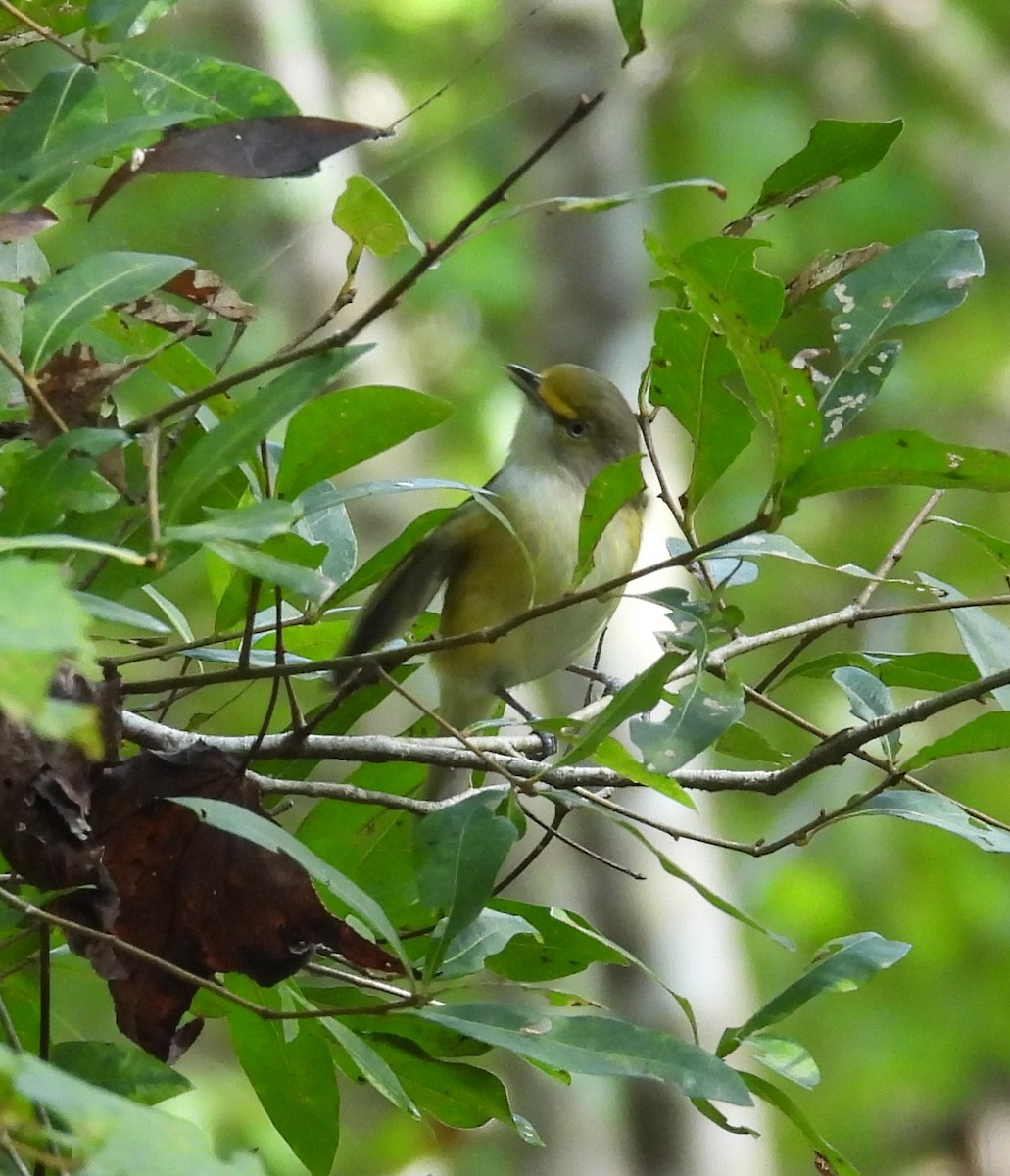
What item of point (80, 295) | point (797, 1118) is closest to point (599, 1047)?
point (797, 1118)

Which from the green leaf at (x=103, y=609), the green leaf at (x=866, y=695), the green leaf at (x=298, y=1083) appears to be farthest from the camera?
the green leaf at (x=866, y=695)

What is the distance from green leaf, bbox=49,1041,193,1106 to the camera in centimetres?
142

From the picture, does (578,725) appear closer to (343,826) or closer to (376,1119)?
(343,826)

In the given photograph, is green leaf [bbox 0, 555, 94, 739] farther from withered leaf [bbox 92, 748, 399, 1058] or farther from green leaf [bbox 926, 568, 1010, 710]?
green leaf [bbox 926, 568, 1010, 710]

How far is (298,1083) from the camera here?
1680 mm

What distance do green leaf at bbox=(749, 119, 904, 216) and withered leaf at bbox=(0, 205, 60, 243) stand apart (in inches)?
26.1

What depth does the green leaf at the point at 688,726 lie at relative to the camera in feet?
4.64

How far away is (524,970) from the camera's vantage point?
5.85 feet

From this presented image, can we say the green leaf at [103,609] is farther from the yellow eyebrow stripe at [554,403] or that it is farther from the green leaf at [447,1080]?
the yellow eyebrow stripe at [554,403]

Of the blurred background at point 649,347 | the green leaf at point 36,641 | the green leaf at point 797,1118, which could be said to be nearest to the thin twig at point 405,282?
the green leaf at point 36,641

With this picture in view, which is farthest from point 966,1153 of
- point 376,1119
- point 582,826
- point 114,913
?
point 114,913

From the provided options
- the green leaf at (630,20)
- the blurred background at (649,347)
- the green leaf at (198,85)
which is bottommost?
the blurred background at (649,347)

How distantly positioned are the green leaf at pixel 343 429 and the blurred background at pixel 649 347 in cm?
384

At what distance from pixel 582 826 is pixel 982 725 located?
4.47 metres
